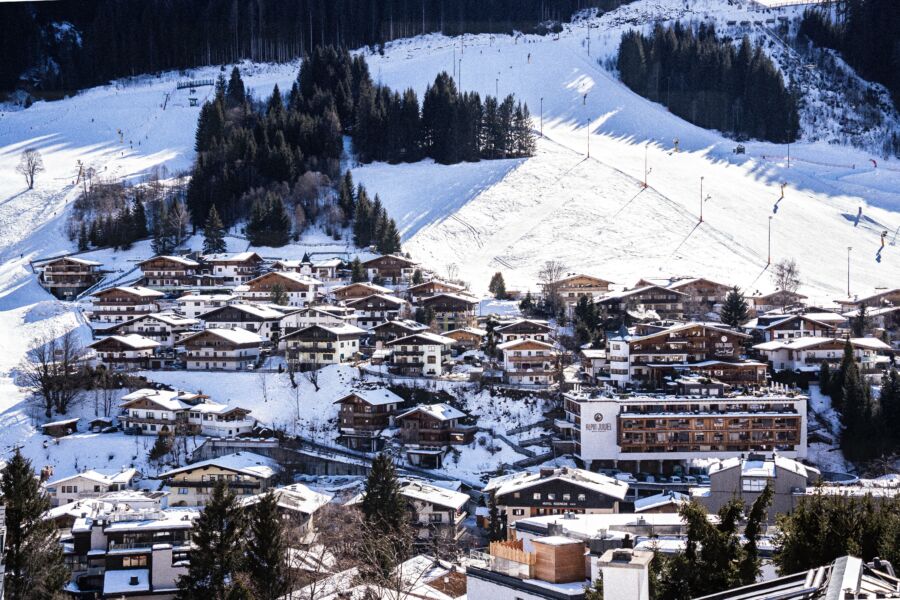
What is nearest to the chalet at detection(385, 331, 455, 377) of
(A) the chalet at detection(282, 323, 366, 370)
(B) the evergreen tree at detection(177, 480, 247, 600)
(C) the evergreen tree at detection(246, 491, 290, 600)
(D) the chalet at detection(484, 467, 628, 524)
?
(A) the chalet at detection(282, 323, 366, 370)

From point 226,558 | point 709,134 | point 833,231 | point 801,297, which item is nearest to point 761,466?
point 226,558

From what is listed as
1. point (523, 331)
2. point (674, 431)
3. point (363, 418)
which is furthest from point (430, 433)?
point (523, 331)

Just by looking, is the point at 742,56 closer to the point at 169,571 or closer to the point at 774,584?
the point at 169,571

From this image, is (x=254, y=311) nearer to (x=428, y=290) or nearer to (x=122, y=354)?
(x=122, y=354)

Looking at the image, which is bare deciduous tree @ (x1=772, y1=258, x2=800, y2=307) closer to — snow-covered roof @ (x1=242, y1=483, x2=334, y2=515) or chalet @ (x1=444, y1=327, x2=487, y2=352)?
chalet @ (x1=444, y1=327, x2=487, y2=352)

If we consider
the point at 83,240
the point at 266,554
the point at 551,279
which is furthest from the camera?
the point at 83,240
